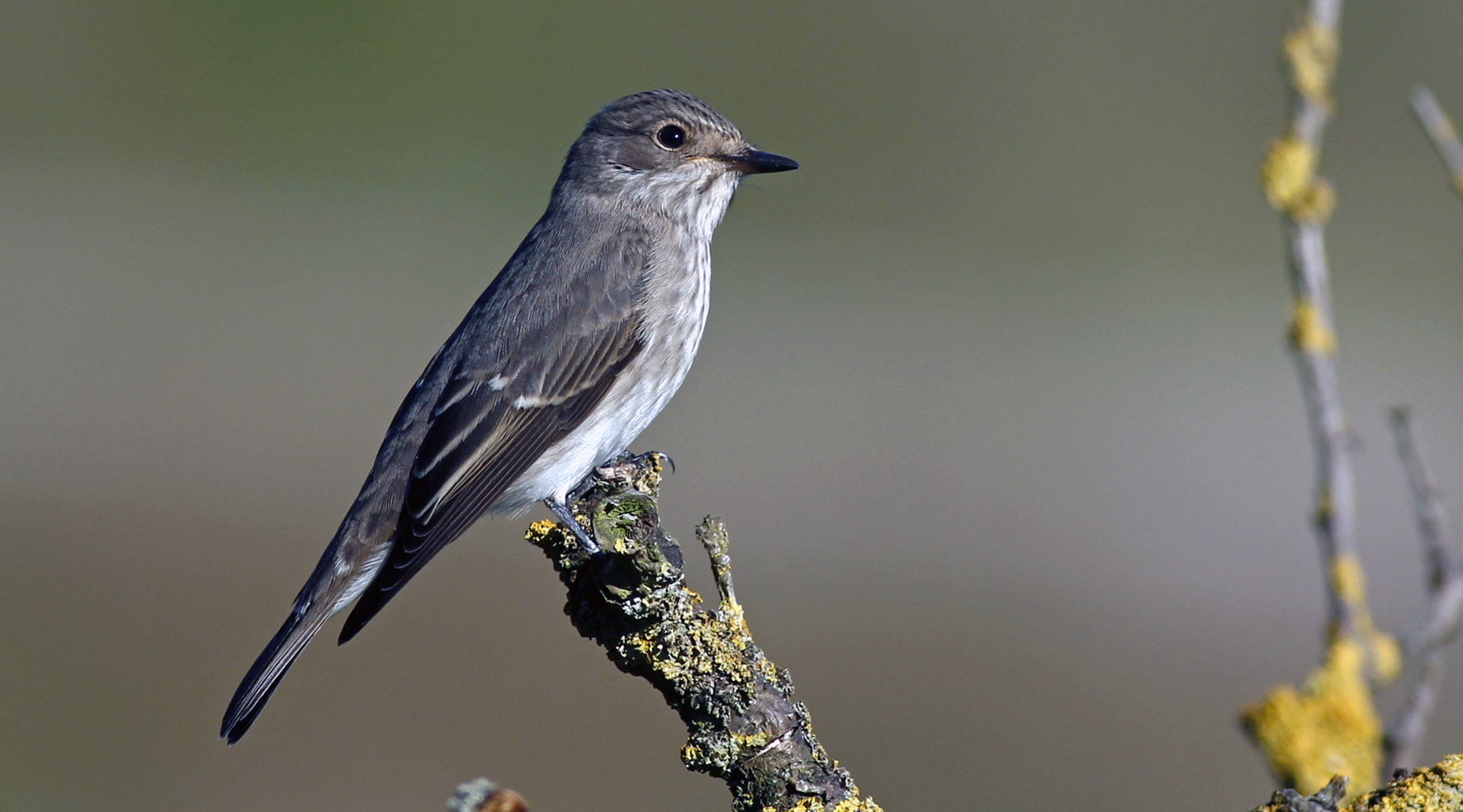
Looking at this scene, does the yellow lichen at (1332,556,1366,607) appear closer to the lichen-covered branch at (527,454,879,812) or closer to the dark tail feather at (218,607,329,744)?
the lichen-covered branch at (527,454,879,812)

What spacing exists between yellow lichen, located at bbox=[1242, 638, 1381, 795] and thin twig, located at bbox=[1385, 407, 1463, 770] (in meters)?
0.12

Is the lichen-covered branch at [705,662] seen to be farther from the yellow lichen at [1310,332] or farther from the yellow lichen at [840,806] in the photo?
the yellow lichen at [1310,332]

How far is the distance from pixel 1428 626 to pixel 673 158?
3507 millimetres

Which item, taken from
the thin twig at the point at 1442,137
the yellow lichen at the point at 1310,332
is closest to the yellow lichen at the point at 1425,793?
the yellow lichen at the point at 1310,332

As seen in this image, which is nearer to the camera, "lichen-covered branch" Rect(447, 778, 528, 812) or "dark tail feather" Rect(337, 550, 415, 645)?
"lichen-covered branch" Rect(447, 778, 528, 812)

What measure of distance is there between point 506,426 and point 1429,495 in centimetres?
291

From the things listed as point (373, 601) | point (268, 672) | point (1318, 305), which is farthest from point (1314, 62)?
point (268, 672)

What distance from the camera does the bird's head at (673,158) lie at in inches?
203

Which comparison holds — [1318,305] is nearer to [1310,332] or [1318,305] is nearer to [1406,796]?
[1310,332]

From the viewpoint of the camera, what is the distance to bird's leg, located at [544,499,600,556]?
11.4ft

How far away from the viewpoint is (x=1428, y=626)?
2436 mm

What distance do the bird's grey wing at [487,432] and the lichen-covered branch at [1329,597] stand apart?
8.17 feet

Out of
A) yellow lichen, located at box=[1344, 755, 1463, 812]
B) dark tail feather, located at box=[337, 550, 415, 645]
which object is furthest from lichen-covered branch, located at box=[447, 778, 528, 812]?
dark tail feather, located at box=[337, 550, 415, 645]

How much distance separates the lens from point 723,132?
17.0 feet
